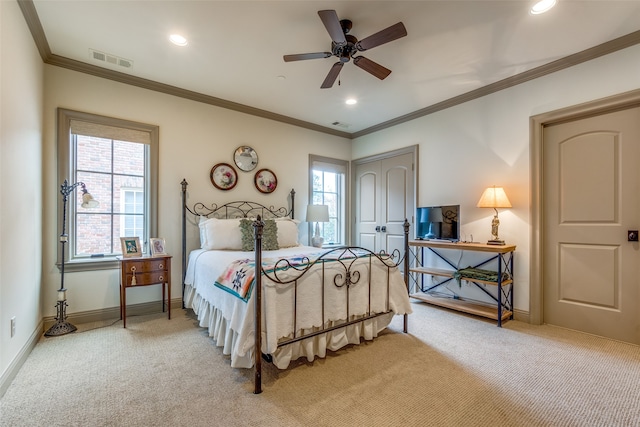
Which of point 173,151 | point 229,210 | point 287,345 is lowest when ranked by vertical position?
point 287,345

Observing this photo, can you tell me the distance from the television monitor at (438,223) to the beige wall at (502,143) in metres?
0.18

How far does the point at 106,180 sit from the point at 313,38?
2.84 meters

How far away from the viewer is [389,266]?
2.88m

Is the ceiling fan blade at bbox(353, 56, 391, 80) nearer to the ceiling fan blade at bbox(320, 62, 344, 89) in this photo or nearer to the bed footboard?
the ceiling fan blade at bbox(320, 62, 344, 89)

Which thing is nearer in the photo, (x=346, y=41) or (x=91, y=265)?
(x=346, y=41)

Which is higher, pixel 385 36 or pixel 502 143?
pixel 385 36

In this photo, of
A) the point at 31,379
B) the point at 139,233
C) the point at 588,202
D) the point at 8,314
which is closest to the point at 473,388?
the point at 588,202

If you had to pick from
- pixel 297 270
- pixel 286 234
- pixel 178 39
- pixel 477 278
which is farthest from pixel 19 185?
pixel 477 278

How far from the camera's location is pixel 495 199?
3.32 meters

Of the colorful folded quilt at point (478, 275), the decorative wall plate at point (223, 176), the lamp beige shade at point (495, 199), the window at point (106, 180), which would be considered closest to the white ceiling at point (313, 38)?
the window at point (106, 180)

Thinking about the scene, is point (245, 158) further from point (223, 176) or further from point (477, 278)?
point (477, 278)

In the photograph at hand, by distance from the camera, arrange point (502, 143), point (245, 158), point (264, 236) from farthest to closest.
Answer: point (245, 158), point (264, 236), point (502, 143)

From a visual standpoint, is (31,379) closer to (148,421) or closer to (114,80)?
(148,421)

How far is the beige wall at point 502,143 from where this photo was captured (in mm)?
2889
